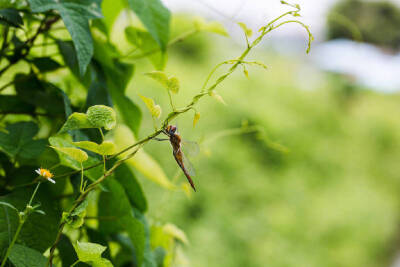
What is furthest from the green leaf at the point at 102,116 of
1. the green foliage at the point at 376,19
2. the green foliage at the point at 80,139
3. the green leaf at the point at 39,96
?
the green foliage at the point at 376,19

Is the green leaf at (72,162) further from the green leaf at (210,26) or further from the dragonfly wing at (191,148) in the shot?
the green leaf at (210,26)

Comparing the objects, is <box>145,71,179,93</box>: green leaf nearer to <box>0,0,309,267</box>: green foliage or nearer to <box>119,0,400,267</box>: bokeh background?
<box>0,0,309,267</box>: green foliage

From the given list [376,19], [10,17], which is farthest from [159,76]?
[376,19]

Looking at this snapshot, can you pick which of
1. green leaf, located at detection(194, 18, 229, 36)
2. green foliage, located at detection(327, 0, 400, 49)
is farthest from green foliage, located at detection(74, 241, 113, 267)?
green foliage, located at detection(327, 0, 400, 49)

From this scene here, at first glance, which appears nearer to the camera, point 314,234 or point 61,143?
point 61,143

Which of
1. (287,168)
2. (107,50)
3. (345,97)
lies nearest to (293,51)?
(345,97)

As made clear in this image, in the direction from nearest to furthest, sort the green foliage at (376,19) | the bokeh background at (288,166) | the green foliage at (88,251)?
the green foliage at (88,251) → the bokeh background at (288,166) → the green foliage at (376,19)

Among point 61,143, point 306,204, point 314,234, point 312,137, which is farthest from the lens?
point 312,137

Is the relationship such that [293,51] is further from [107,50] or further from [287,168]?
[107,50]
